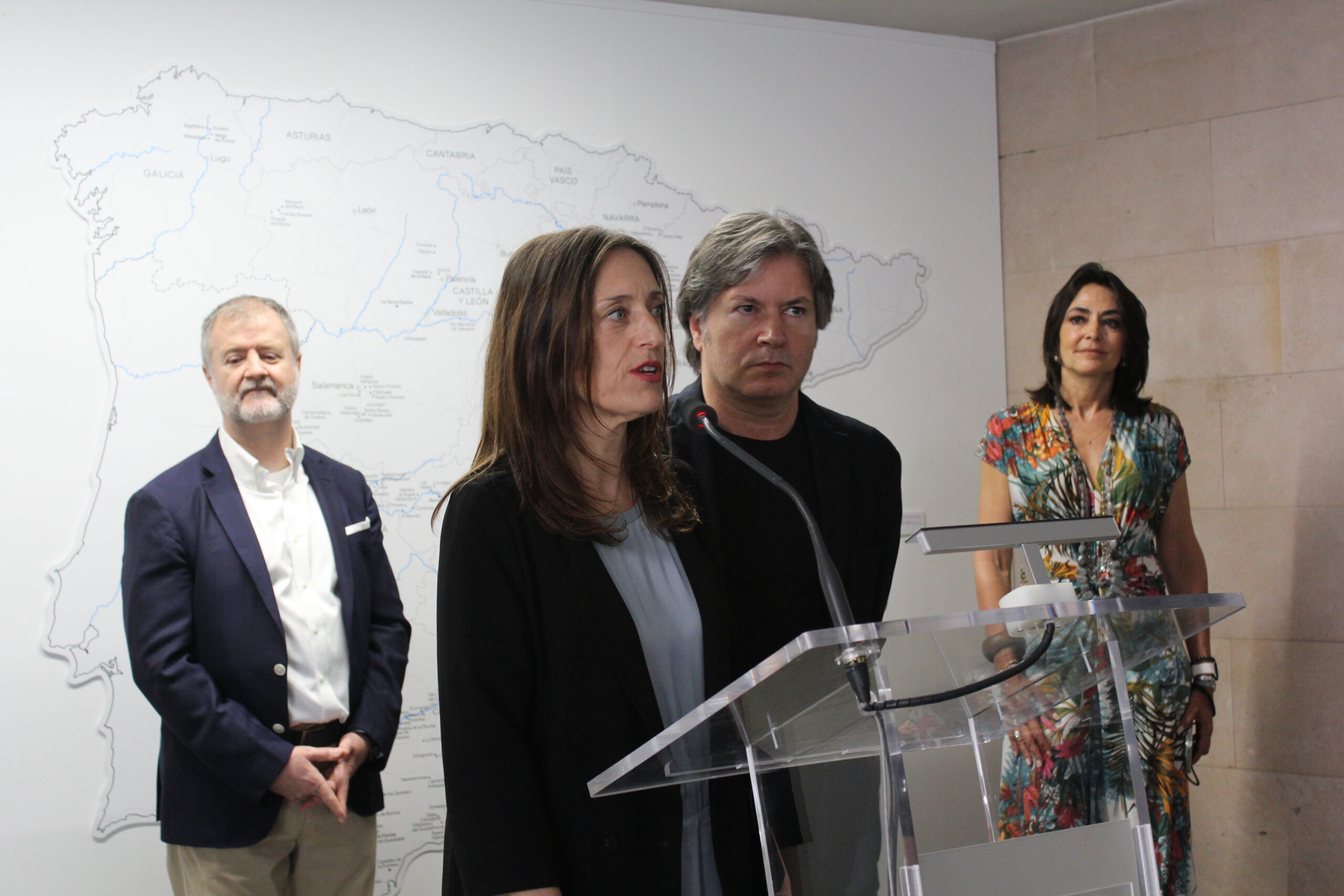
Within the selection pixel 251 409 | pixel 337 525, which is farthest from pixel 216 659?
pixel 251 409

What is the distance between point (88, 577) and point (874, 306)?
2505mm

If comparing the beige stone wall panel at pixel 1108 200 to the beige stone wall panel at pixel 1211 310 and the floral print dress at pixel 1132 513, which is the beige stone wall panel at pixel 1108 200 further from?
the floral print dress at pixel 1132 513

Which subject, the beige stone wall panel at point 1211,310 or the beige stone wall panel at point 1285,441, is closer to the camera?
the beige stone wall panel at point 1285,441

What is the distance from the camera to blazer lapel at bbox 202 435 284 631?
2.41 metres

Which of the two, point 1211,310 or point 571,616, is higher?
point 1211,310

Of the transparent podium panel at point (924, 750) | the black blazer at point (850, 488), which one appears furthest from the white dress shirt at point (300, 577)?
the transparent podium panel at point (924, 750)

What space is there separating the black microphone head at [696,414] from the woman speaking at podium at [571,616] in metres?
0.07

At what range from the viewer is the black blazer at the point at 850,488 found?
193cm

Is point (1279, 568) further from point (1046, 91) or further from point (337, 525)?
point (337, 525)

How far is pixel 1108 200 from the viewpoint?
12.3 ft

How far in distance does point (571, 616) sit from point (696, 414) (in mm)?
386

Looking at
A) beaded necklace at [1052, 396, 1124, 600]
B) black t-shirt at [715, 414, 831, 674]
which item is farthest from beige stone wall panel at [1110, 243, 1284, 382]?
black t-shirt at [715, 414, 831, 674]

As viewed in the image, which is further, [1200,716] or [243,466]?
[1200,716]

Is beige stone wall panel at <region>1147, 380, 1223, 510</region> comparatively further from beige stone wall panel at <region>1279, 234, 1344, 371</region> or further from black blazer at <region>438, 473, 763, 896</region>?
black blazer at <region>438, 473, 763, 896</region>
